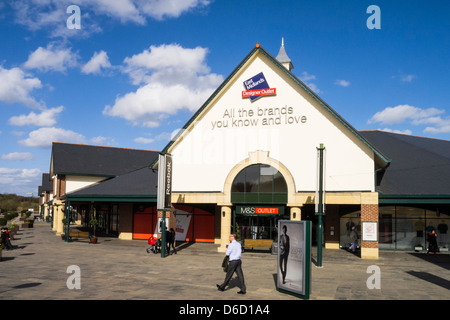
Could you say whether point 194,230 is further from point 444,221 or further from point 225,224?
point 444,221

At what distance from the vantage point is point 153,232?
114ft

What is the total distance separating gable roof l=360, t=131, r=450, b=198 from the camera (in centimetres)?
2545

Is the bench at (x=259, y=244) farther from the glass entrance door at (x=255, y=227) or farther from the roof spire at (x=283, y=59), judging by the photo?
the roof spire at (x=283, y=59)

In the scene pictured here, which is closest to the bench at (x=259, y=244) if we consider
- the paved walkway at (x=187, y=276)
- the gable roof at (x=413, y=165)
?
the paved walkway at (x=187, y=276)

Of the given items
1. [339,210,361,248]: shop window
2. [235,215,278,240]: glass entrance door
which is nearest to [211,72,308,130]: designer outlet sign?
[235,215,278,240]: glass entrance door

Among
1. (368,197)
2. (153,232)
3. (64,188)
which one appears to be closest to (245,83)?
(368,197)

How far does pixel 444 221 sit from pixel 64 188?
3657cm

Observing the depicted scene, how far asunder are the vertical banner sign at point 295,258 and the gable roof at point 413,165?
1311 centimetres

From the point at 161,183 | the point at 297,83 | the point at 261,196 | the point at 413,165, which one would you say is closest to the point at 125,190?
the point at 161,183

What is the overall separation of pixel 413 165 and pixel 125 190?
875 inches

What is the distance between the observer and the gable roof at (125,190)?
31500 mm

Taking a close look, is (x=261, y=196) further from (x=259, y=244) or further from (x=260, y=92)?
(x=260, y=92)

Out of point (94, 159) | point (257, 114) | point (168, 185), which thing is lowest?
point (168, 185)

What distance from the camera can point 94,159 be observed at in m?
49.6
